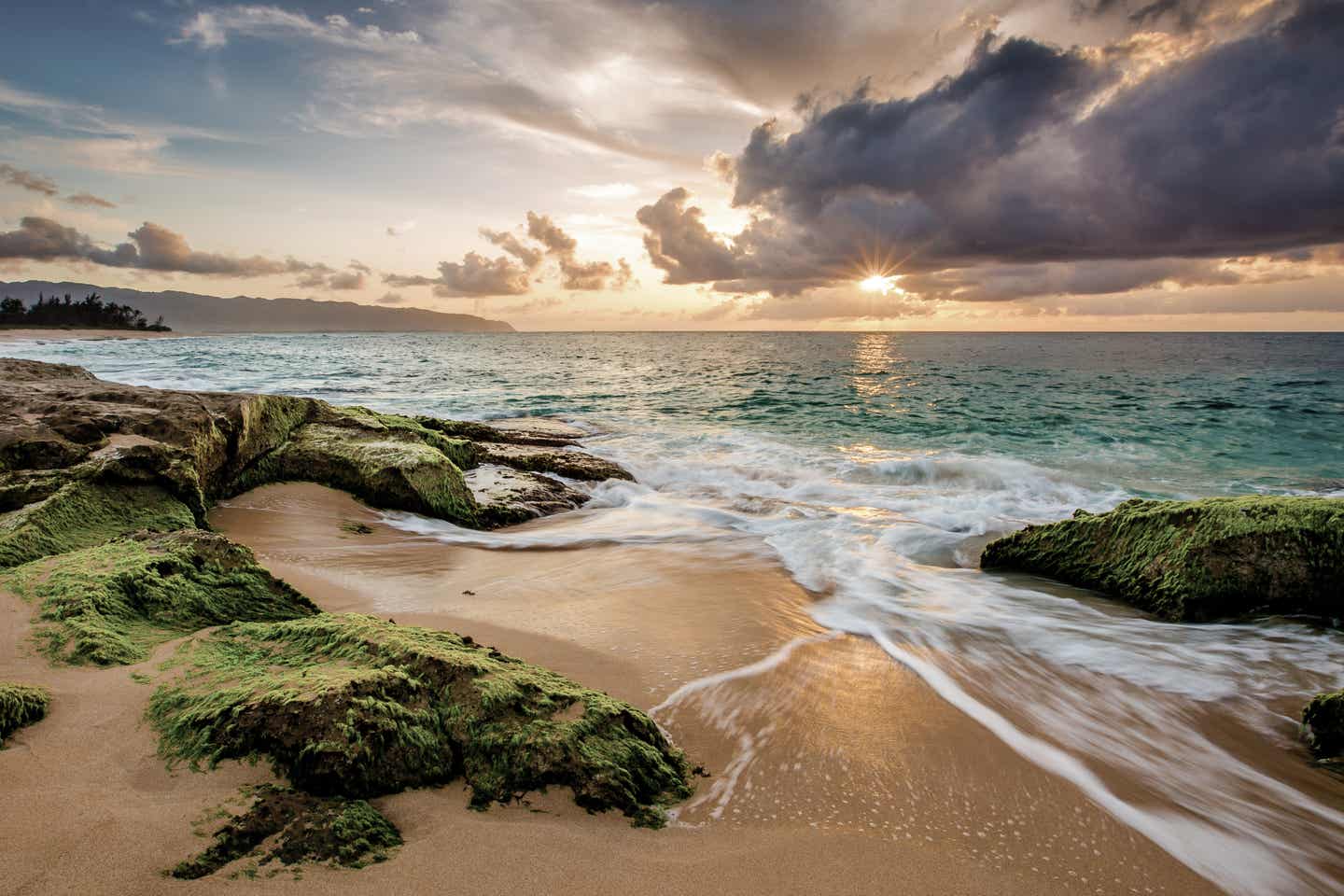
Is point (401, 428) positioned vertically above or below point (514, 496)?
above

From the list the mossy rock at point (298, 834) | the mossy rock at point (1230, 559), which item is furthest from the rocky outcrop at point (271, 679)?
the mossy rock at point (1230, 559)

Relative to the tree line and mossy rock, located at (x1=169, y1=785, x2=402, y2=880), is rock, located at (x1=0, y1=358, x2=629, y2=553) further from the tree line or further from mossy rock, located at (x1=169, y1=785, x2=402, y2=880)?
the tree line

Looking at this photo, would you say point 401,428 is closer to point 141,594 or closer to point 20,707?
point 141,594

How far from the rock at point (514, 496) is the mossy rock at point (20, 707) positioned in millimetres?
4820

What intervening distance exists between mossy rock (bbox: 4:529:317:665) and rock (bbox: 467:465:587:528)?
358 centimetres

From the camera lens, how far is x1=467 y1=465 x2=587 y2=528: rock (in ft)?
23.5

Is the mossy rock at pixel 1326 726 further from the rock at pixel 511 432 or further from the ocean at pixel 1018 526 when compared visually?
the rock at pixel 511 432

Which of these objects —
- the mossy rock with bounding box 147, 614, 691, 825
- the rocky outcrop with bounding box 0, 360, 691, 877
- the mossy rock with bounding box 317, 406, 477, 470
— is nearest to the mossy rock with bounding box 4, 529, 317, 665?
the rocky outcrop with bounding box 0, 360, 691, 877

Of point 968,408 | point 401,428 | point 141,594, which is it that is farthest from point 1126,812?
point 968,408

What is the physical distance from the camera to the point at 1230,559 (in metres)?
4.85

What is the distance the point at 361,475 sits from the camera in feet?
22.1

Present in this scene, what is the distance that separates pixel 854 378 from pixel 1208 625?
32655mm

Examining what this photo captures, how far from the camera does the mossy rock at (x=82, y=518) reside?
139 inches

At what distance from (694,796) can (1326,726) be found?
3.46 metres
